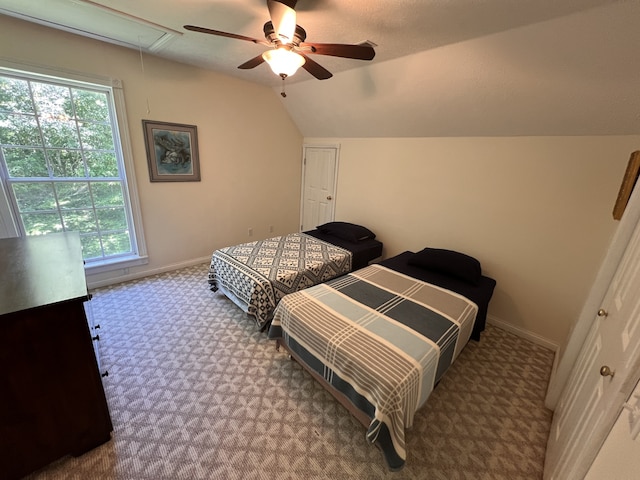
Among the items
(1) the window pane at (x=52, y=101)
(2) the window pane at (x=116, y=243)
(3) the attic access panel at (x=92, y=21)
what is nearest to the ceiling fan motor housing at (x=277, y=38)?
(3) the attic access panel at (x=92, y=21)

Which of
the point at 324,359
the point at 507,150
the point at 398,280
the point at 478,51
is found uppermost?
the point at 478,51

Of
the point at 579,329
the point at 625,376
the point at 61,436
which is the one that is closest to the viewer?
the point at 625,376

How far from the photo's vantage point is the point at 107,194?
2.85 meters

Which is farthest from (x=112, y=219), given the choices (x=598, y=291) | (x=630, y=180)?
(x=630, y=180)

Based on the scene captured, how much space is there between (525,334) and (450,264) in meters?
1.03

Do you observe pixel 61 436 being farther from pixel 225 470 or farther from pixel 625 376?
pixel 625 376

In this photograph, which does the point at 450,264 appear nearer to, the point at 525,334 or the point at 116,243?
the point at 525,334

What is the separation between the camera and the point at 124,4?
180cm

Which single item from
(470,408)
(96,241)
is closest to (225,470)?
(470,408)

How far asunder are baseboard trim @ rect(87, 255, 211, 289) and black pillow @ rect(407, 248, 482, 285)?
2859 mm

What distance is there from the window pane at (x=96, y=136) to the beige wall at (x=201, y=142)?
0.73 feet

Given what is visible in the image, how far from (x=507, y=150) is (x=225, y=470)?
329 cm

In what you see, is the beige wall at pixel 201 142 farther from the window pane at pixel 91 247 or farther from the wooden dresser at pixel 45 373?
the wooden dresser at pixel 45 373

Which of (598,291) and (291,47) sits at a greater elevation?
(291,47)
